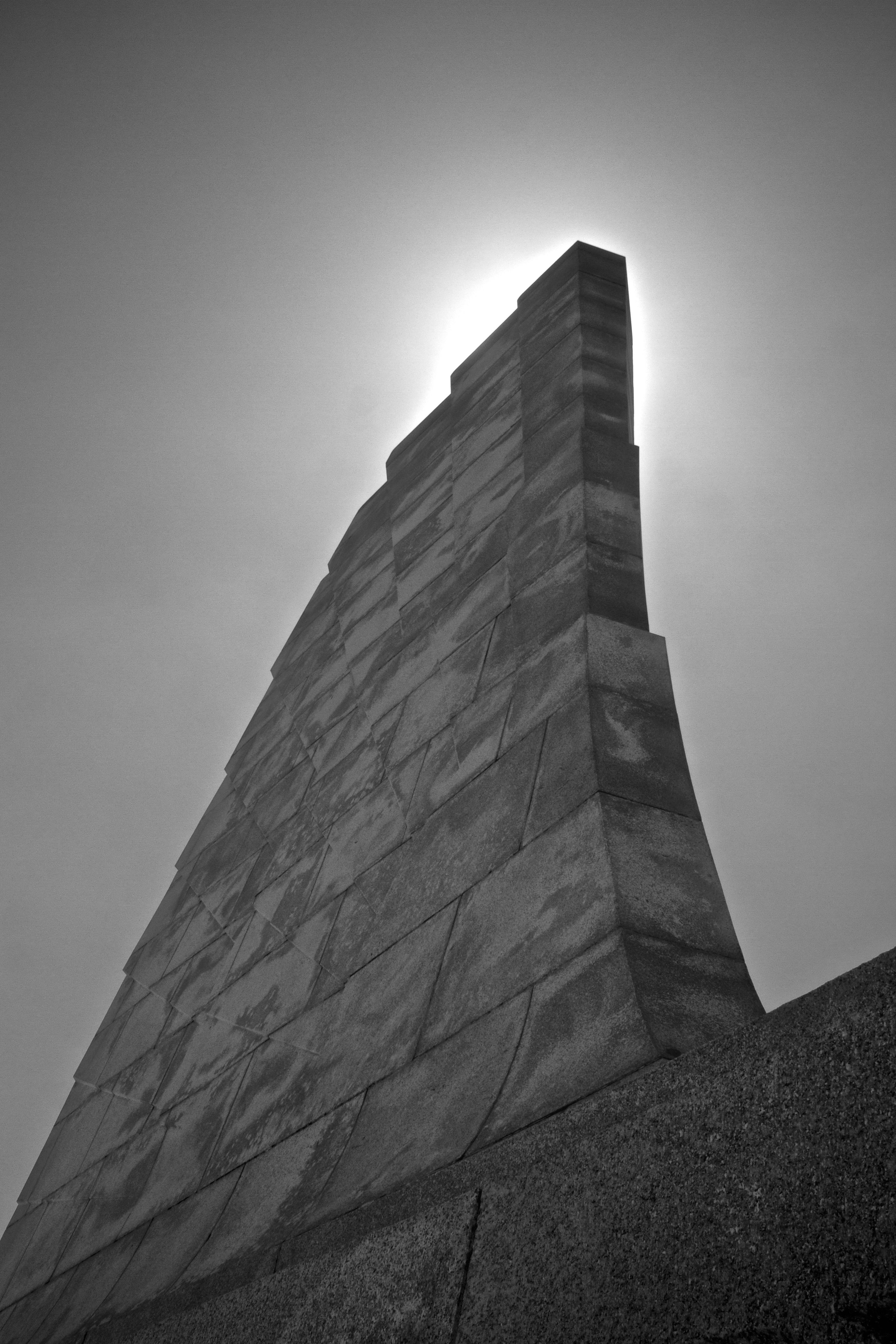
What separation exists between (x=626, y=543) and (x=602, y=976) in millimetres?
2080

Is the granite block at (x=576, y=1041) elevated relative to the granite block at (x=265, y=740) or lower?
lower

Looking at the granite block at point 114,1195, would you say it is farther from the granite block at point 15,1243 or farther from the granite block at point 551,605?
the granite block at point 551,605

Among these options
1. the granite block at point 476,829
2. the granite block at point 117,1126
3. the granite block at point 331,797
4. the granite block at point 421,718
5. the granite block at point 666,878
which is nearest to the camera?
the granite block at point 666,878

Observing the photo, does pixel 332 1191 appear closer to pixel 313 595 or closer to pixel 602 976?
pixel 602 976

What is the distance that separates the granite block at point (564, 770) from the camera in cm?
324

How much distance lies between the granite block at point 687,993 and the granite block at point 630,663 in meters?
1.00

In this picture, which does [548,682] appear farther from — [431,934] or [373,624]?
[373,624]

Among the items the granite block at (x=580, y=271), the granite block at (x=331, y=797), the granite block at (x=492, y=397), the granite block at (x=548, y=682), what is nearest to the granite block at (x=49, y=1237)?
the granite block at (x=331, y=797)

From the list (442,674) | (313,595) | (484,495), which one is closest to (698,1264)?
(442,674)

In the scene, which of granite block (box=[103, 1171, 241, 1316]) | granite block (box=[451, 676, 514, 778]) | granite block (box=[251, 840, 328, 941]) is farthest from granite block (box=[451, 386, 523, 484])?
granite block (box=[103, 1171, 241, 1316])

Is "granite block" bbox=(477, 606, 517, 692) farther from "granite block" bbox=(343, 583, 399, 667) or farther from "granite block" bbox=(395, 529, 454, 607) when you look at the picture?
"granite block" bbox=(343, 583, 399, 667)

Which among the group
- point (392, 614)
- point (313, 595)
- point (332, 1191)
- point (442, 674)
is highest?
point (313, 595)

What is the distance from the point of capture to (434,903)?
3615 millimetres

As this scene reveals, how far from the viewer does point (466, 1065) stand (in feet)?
9.50
